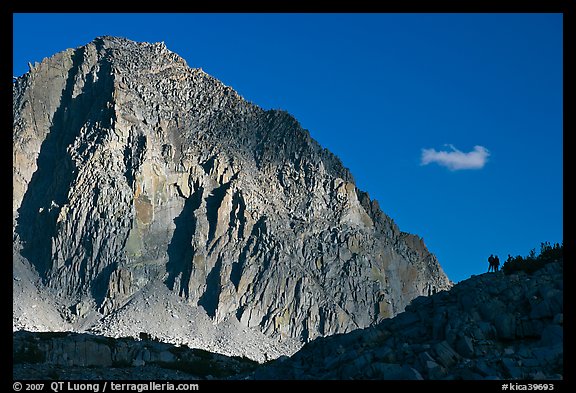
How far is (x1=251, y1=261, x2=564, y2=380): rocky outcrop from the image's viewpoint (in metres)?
41.2

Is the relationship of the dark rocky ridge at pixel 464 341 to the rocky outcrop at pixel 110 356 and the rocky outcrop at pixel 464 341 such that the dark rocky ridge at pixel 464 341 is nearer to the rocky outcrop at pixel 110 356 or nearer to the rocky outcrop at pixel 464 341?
the rocky outcrop at pixel 464 341

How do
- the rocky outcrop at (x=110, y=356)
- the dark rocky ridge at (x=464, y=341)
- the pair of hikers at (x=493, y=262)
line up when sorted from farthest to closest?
the rocky outcrop at (x=110, y=356) < the pair of hikers at (x=493, y=262) < the dark rocky ridge at (x=464, y=341)

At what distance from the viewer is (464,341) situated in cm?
4359

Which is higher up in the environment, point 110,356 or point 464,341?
point 110,356

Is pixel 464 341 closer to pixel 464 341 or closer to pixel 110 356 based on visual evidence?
pixel 464 341

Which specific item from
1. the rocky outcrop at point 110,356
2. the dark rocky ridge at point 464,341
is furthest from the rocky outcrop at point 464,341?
the rocky outcrop at point 110,356

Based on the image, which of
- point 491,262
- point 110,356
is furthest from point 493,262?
point 110,356

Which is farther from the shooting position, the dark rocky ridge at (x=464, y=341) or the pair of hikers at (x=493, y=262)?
the pair of hikers at (x=493, y=262)

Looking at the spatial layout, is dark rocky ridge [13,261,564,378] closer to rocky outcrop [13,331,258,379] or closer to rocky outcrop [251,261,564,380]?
rocky outcrop [251,261,564,380]

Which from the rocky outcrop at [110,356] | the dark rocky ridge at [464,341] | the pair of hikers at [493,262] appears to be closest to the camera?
the dark rocky ridge at [464,341]

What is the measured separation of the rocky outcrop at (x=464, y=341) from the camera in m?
41.2

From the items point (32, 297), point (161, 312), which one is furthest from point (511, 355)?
point (32, 297)

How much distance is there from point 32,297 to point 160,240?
33294 millimetres

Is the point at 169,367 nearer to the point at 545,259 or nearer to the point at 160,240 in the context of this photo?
the point at 545,259
